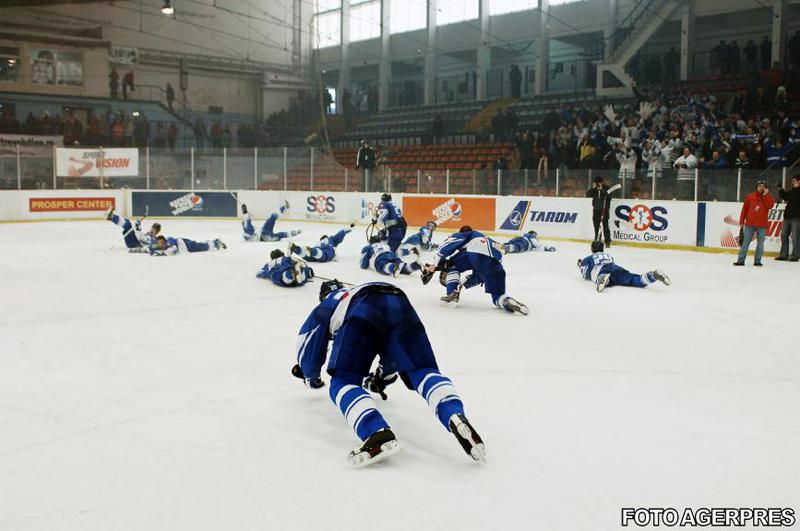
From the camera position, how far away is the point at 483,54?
101ft

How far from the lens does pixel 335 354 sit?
3795 mm

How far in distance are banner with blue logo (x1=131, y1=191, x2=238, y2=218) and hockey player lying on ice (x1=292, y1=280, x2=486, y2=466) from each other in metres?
20.3

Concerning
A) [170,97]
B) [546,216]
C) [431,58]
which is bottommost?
[546,216]

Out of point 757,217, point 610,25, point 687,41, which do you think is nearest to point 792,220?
point 757,217

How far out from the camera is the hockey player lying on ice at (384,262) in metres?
11.1

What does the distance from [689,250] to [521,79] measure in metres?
16.9

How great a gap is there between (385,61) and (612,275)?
26216mm

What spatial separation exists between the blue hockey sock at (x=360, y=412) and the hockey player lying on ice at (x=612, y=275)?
6.52m

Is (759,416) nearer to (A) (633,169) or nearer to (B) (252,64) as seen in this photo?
(A) (633,169)

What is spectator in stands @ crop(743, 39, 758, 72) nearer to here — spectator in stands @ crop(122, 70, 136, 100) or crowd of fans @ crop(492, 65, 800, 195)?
crowd of fans @ crop(492, 65, 800, 195)

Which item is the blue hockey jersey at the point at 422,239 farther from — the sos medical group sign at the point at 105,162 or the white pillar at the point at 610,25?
the white pillar at the point at 610,25

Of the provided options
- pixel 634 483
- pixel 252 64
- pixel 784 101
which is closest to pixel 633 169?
pixel 784 101

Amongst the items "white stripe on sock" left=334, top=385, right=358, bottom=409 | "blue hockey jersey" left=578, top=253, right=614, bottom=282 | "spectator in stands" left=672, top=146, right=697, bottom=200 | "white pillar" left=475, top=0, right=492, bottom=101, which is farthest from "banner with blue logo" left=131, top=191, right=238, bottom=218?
"white stripe on sock" left=334, top=385, right=358, bottom=409

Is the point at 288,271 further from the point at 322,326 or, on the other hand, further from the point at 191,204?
the point at 191,204
